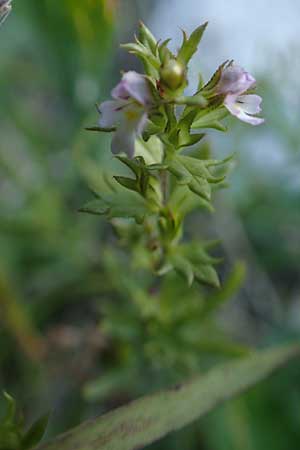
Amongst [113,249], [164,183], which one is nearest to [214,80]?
[164,183]

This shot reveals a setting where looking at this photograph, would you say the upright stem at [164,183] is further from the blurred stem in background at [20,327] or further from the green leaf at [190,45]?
the blurred stem in background at [20,327]

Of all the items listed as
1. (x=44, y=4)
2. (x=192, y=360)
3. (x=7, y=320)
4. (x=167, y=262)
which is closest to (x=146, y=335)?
(x=192, y=360)

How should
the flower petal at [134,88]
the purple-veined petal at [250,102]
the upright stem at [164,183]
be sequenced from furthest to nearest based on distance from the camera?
the upright stem at [164,183], the purple-veined petal at [250,102], the flower petal at [134,88]

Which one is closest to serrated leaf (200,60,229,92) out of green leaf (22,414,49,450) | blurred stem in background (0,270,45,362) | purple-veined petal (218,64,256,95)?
purple-veined petal (218,64,256,95)

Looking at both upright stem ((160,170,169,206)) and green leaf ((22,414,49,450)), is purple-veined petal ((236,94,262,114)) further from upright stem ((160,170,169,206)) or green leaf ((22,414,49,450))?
green leaf ((22,414,49,450))

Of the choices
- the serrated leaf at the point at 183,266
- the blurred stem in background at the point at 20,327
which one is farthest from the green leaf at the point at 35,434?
the blurred stem in background at the point at 20,327

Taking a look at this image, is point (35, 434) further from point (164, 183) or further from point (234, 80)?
point (234, 80)
